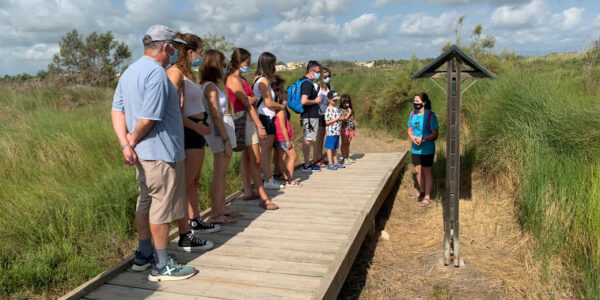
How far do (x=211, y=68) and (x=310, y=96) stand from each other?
259 centimetres

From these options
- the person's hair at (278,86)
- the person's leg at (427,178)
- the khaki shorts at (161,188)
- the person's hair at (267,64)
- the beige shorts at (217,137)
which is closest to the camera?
the khaki shorts at (161,188)

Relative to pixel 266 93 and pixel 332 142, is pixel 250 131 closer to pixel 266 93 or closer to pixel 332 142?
pixel 266 93

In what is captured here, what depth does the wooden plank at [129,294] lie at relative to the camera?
2.83 meters

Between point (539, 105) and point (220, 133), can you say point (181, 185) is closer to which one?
point (220, 133)

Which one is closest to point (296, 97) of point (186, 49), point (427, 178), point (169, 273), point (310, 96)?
point (310, 96)

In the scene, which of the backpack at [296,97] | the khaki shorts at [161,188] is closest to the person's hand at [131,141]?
the khaki shorts at [161,188]

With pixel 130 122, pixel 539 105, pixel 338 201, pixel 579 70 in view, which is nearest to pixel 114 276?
pixel 130 122

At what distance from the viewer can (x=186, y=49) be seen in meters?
3.31

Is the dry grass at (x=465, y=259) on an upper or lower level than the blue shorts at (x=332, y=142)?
lower

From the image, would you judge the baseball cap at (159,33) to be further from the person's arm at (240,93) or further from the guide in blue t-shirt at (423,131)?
the guide in blue t-shirt at (423,131)

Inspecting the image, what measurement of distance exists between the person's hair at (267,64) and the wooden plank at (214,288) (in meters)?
2.45

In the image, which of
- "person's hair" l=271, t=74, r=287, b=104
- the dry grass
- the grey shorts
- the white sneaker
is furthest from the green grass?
the dry grass

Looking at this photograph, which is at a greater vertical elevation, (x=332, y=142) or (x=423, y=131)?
(x=423, y=131)

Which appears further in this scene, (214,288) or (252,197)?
(252,197)
